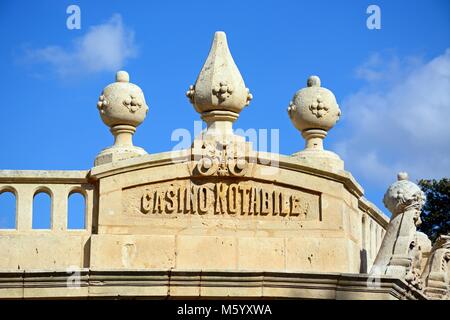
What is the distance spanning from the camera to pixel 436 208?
37750mm

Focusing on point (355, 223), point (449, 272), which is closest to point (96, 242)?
point (355, 223)

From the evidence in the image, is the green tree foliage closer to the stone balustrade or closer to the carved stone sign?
the carved stone sign

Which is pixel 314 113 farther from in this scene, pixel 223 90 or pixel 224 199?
pixel 224 199

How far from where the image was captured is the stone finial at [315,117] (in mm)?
20281

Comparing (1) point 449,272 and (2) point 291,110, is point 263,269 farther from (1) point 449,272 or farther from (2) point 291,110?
(1) point 449,272

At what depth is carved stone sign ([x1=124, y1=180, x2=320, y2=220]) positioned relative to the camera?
19.5m

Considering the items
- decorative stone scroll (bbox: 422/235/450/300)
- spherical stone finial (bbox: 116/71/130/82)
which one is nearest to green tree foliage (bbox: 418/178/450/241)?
decorative stone scroll (bbox: 422/235/450/300)

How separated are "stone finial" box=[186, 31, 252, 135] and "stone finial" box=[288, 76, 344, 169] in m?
0.75

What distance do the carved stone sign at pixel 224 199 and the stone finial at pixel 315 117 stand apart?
855 millimetres

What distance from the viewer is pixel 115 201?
19438 mm

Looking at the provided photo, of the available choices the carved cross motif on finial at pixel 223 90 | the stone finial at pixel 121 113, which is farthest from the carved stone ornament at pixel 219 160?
the stone finial at pixel 121 113
